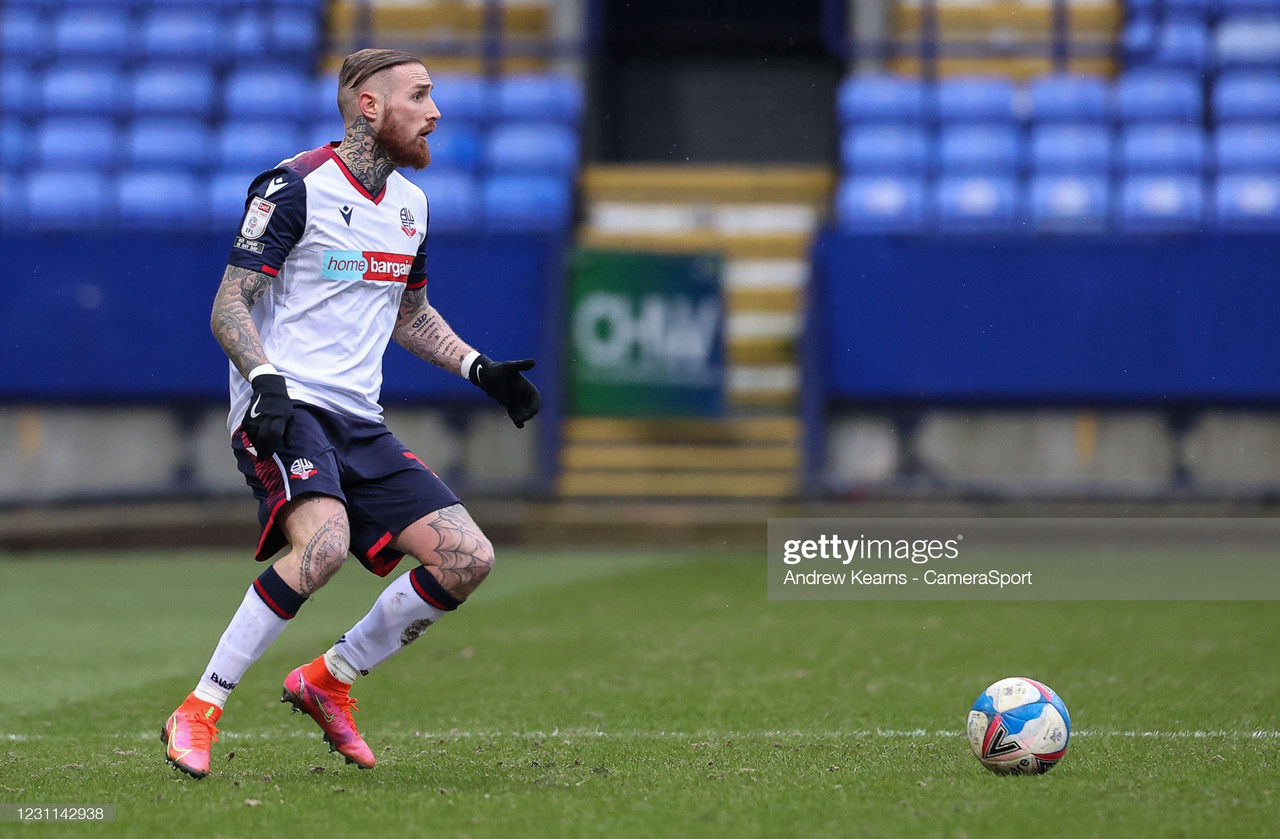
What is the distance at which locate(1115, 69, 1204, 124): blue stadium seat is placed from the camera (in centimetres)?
1406

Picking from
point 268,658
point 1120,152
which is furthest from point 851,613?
point 1120,152

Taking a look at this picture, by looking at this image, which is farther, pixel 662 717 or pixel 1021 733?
pixel 662 717

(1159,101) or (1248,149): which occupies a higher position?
(1159,101)

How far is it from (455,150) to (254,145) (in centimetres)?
187

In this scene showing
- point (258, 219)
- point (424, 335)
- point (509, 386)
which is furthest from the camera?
point (424, 335)

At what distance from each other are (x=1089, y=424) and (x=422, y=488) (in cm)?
887

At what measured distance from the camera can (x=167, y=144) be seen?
14.5m

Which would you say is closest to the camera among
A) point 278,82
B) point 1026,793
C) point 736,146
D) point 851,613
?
point 1026,793

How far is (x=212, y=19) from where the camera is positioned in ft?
51.3

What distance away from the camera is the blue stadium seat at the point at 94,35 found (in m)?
15.5

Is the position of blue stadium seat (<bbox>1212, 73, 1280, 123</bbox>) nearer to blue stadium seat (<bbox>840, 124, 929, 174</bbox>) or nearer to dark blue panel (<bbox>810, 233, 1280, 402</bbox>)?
dark blue panel (<bbox>810, 233, 1280, 402</bbox>)

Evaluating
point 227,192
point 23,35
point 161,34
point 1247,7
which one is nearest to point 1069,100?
point 1247,7

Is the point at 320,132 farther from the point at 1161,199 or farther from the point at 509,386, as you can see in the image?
the point at 509,386

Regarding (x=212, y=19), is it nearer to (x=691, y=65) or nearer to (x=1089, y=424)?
A: (x=691, y=65)
